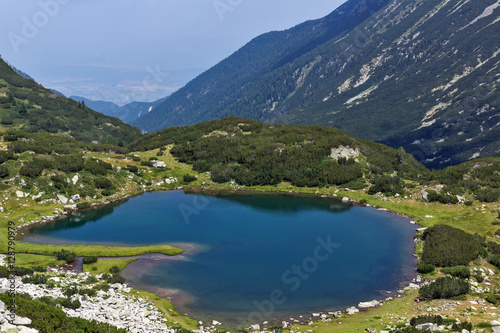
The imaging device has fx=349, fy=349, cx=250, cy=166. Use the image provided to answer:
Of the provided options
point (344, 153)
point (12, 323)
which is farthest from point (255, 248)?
point (344, 153)

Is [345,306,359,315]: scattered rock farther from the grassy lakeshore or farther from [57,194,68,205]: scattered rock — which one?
[57,194,68,205]: scattered rock

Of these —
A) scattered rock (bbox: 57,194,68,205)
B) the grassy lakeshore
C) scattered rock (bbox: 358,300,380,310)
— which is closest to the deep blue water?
scattered rock (bbox: 358,300,380,310)

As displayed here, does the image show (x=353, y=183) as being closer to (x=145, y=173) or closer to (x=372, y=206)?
(x=372, y=206)

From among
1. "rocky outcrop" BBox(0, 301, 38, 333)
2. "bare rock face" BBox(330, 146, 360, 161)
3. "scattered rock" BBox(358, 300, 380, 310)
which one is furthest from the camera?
"bare rock face" BBox(330, 146, 360, 161)

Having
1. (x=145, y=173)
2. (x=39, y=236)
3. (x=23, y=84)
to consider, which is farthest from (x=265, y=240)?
(x=23, y=84)

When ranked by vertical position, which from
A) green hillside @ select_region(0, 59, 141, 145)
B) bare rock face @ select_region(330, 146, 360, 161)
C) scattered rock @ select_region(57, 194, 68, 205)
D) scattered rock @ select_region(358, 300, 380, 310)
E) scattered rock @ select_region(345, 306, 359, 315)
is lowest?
scattered rock @ select_region(358, 300, 380, 310)

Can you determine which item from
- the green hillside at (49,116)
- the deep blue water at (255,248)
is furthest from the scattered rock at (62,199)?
the green hillside at (49,116)
